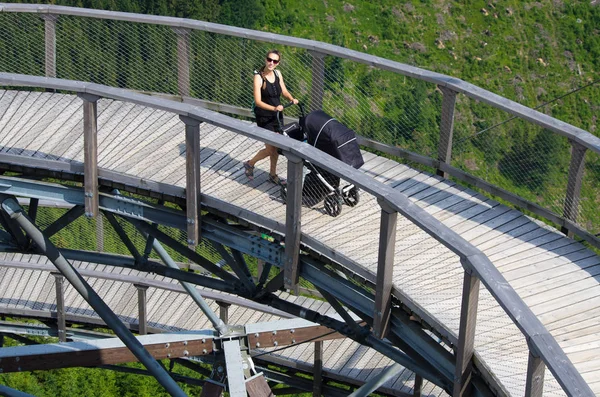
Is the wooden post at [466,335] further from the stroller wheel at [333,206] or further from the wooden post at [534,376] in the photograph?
the stroller wheel at [333,206]

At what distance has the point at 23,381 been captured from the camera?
26172mm

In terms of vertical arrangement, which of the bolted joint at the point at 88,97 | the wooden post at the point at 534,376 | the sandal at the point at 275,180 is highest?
the bolted joint at the point at 88,97

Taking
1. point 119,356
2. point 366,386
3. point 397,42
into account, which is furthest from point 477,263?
point 397,42

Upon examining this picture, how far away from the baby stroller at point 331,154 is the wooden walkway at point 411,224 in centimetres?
11

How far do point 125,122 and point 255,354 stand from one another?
4.38 meters

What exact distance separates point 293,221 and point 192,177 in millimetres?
1119

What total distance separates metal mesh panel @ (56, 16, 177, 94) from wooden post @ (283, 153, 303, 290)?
3596mm

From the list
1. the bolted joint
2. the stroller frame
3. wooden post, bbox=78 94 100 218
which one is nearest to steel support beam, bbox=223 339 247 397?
the stroller frame

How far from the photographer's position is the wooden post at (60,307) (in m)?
16.8

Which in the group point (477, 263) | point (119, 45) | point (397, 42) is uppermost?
point (397, 42)

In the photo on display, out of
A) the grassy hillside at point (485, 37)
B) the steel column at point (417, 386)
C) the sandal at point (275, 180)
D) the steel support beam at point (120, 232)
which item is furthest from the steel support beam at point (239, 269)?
the grassy hillside at point (485, 37)

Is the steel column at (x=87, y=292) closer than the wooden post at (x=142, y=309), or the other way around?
the steel column at (x=87, y=292)

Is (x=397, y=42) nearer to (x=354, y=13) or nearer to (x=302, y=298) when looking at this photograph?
(x=354, y=13)

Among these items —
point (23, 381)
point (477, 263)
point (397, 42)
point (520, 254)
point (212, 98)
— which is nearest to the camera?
point (477, 263)
